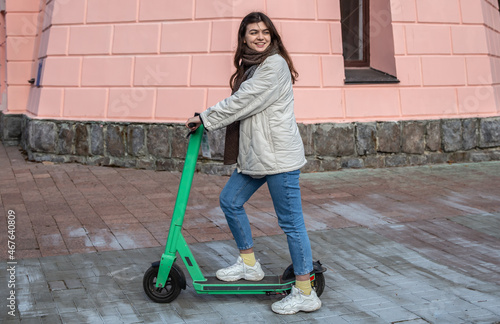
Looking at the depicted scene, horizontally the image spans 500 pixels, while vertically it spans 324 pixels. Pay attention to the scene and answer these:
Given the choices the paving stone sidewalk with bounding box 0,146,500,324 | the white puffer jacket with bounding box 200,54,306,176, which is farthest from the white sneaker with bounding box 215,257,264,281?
the white puffer jacket with bounding box 200,54,306,176

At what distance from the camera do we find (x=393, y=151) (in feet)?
30.7

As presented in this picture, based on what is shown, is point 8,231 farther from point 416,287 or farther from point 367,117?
point 367,117

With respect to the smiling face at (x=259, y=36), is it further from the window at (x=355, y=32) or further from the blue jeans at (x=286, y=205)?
the window at (x=355, y=32)

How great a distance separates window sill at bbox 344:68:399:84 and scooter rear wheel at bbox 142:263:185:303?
5572 mm

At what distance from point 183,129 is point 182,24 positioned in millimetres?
1390

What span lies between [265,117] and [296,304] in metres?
1.12

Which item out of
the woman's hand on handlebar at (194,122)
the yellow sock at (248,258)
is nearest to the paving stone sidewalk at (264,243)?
the yellow sock at (248,258)

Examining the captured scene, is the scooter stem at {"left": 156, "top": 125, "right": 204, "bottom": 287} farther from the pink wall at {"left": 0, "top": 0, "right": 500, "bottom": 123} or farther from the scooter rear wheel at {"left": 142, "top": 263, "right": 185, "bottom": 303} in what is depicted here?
the pink wall at {"left": 0, "top": 0, "right": 500, "bottom": 123}

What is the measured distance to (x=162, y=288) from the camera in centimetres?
411

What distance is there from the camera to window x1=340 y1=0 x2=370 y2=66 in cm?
973

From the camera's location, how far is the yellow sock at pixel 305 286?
4.01m

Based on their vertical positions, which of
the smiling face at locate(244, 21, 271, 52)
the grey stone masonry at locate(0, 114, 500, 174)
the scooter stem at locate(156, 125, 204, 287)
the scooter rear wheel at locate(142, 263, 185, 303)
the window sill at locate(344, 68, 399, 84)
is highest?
the window sill at locate(344, 68, 399, 84)

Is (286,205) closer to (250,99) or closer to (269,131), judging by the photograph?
(269,131)

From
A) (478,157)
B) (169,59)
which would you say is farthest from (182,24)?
(478,157)
